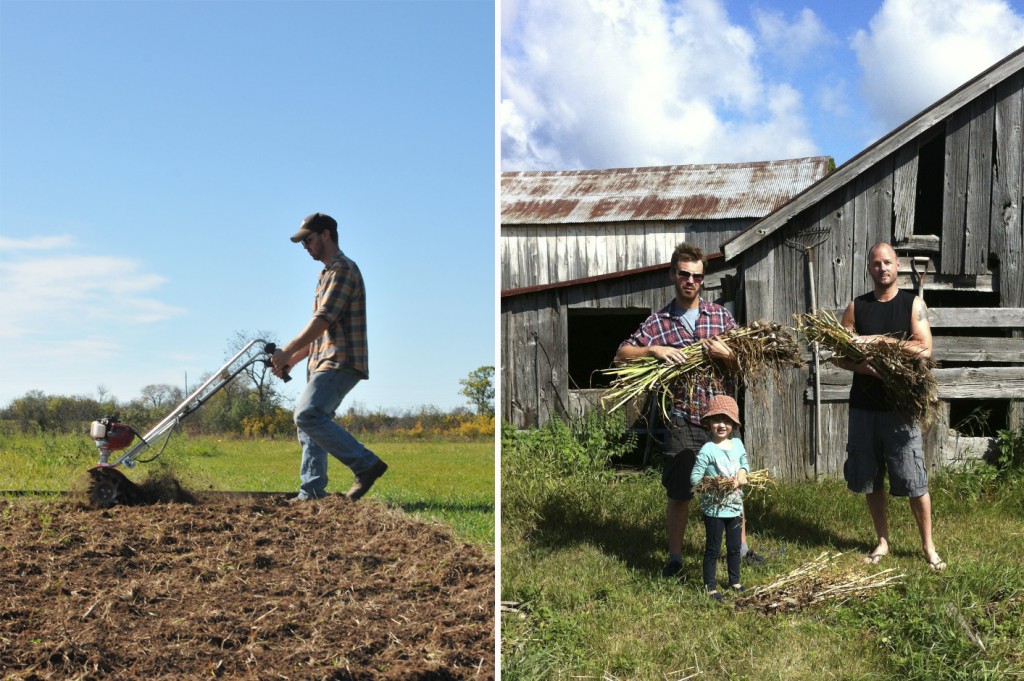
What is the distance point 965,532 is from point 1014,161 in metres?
3.01

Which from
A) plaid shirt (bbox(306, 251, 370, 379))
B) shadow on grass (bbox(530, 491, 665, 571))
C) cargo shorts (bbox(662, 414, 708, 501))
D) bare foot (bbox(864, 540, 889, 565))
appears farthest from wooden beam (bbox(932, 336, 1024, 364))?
plaid shirt (bbox(306, 251, 370, 379))

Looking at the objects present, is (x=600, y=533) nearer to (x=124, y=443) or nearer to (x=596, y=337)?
(x=124, y=443)

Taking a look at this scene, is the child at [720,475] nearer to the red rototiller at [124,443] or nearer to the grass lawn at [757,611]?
the grass lawn at [757,611]

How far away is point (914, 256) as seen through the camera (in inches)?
261

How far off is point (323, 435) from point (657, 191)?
1051cm

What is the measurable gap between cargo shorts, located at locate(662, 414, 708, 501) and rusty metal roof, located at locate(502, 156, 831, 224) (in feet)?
28.1

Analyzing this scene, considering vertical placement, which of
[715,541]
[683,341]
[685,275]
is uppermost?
[685,275]

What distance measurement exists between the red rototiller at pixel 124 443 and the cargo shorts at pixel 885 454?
2.90 meters

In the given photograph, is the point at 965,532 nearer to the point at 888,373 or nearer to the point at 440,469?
the point at 888,373

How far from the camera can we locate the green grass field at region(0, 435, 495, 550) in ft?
13.8

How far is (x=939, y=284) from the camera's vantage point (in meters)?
6.60

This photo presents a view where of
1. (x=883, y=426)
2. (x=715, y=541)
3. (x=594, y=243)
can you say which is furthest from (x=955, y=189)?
(x=594, y=243)

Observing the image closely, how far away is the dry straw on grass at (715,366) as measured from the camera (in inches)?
157

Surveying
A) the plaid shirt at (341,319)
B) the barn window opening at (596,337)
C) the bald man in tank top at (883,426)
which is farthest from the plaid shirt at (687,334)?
the barn window opening at (596,337)
